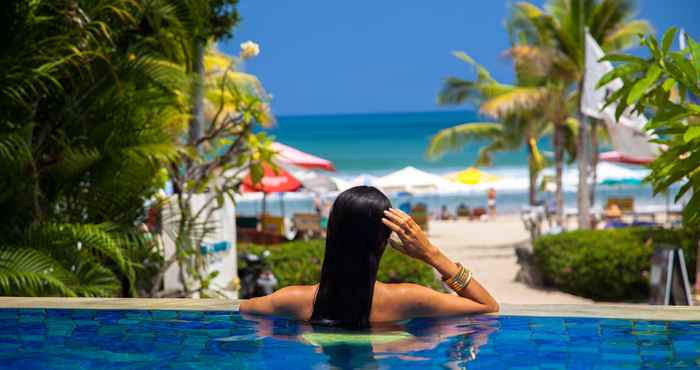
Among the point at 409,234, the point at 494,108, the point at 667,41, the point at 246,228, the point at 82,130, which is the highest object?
the point at 494,108

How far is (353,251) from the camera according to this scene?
4.28 m

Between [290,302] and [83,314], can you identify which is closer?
[290,302]

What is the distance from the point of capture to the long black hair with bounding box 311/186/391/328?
423 centimetres

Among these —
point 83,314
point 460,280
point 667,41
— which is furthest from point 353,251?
point 667,41

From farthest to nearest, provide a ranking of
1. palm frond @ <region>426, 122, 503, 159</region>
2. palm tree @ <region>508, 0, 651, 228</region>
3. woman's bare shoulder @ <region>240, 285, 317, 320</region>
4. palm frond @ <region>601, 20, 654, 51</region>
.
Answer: palm frond @ <region>426, 122, 503, 159</region> → palm frond @ <region>601, 20, 654, 51</region> → palm tree @ <region>508, 0, 651, 228</region> → woman's bare shoulder @ <region>240, 285, 317, 320</region>

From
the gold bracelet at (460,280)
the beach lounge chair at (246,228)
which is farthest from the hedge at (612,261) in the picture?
the gold bracelet at (460,280)

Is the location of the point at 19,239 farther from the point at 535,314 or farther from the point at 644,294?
the point at 644,294

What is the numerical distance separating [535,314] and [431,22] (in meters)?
161

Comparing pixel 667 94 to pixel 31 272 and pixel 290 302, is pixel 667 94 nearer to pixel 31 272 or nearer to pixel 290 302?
pixel 290 302

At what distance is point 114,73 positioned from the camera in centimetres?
818

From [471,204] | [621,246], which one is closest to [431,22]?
[471,204]

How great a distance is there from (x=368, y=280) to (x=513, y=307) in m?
1.18

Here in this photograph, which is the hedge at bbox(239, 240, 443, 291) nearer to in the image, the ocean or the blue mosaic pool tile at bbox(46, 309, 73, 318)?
the blue mosaic pool tile at bbox(46, 309, 73, 318)

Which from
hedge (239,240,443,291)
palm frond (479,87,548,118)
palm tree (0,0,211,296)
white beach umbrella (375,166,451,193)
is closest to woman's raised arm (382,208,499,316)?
palm tree (0,0,211,296)
